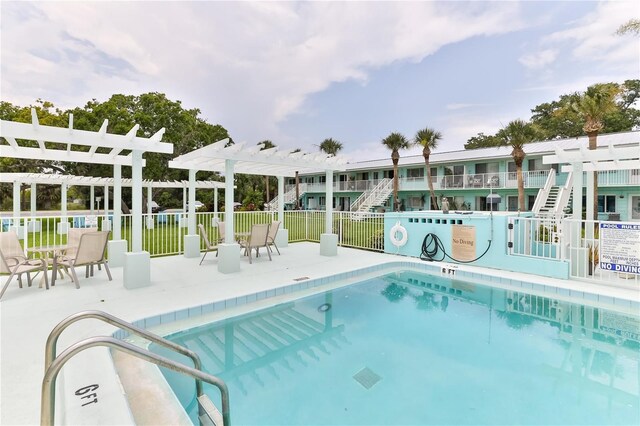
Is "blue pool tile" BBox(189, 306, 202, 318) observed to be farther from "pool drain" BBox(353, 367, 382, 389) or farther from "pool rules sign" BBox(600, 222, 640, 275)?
"pool rules sign" BBox(600, 222, 640, 275)

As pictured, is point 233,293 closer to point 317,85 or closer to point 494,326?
point 494,326

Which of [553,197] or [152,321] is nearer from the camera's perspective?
[152,321]

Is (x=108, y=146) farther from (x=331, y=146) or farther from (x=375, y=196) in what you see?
(x=331, y=146)

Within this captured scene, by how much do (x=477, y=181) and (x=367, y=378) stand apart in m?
20.7

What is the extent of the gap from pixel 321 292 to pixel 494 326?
3227 mm

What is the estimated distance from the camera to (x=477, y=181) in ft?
70.1

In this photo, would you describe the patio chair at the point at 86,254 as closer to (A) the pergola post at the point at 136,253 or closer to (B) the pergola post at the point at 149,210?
(A) the pergola post at the point at 136,253

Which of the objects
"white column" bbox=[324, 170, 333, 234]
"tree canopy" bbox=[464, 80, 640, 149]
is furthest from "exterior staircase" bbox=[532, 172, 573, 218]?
"white column" bbox=[324, 170, 333, 234]

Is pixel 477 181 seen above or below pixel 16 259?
above

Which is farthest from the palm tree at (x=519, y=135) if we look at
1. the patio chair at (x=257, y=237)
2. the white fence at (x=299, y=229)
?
the patio chair at (x=257, y=237)

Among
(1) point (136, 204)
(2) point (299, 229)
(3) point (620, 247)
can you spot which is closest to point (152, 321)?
(1) point (136, 204)

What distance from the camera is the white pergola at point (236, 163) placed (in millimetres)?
7422

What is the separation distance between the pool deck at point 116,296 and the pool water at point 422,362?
885 mm

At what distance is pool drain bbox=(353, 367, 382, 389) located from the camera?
355 centimetres
